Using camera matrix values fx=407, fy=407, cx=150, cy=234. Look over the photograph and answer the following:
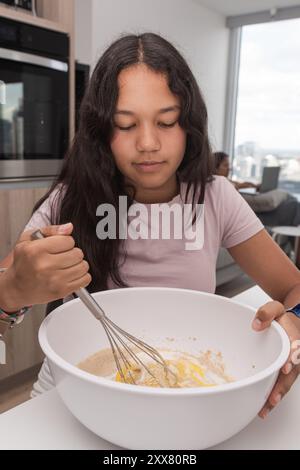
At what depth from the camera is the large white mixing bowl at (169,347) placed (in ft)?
1.35

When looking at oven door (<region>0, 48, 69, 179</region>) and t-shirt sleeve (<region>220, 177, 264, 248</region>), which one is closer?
t-shirt sleeve (<region>220, 177, 264, 248</region>)

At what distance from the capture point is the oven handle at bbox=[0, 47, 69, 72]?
152cm

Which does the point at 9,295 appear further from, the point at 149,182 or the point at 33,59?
the point at 33,59

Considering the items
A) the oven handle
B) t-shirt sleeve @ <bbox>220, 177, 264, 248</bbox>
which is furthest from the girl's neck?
the oven handle

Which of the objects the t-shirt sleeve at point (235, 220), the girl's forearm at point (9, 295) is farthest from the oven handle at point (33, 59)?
the girl's forearm at point (9, 295)

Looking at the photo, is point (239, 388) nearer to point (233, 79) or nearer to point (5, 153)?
point (5, 153)

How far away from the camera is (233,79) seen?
507cm

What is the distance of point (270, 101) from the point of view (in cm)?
485

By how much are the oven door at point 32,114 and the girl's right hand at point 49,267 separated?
1165 millimetres

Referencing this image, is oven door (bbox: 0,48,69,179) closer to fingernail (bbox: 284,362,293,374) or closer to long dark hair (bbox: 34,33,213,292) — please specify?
long dark hair (bbox: 34,33,213,292)

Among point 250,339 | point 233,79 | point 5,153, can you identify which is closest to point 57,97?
point 5,153

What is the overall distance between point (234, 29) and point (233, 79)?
57 cm

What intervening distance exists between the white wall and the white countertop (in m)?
2.57

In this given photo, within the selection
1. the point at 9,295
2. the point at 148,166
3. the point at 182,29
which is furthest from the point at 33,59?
the point at 182,29
